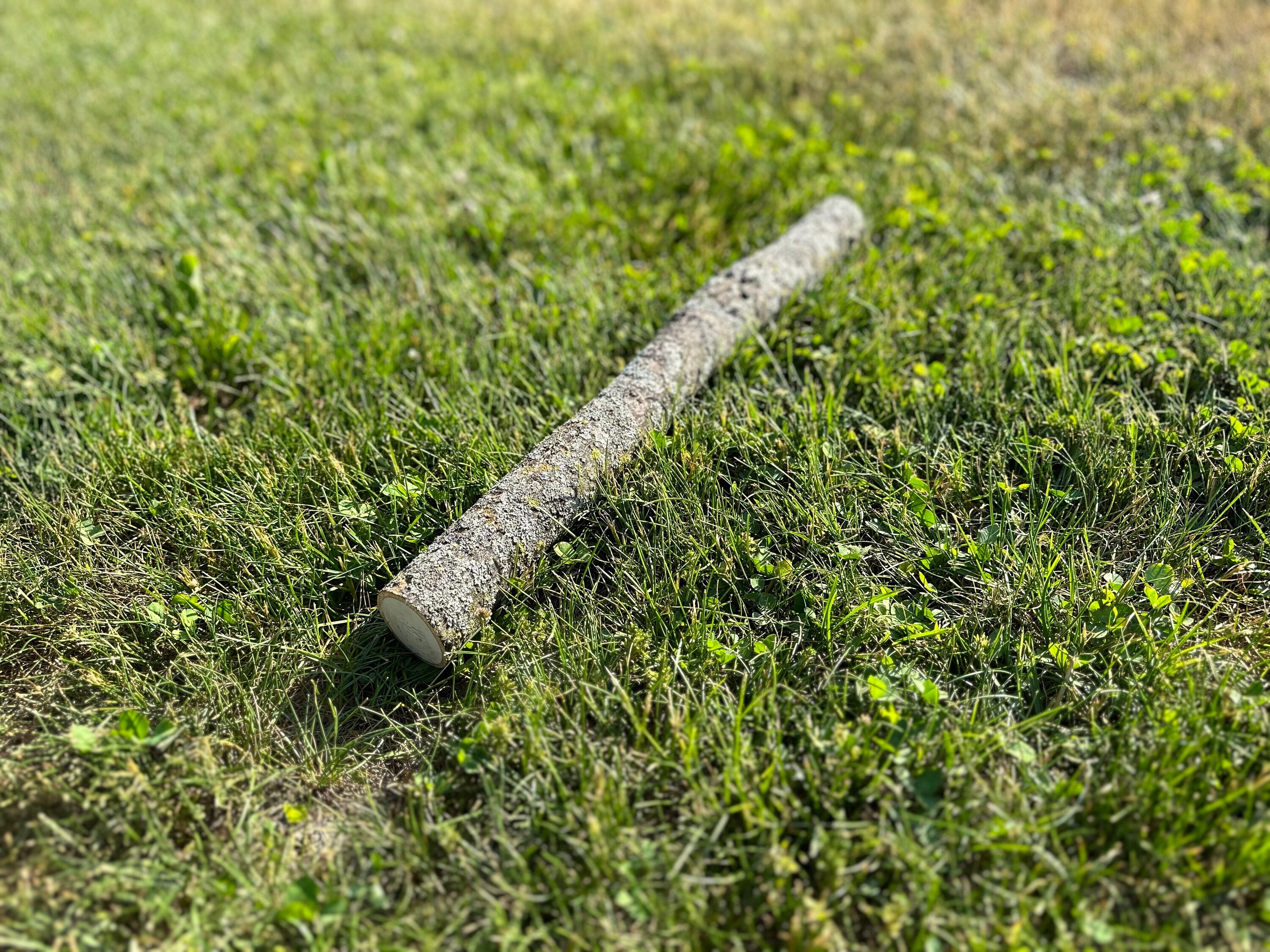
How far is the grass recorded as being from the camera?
2.12 meters

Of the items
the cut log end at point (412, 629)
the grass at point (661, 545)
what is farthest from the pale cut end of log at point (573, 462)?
the grass at point (661, 545)

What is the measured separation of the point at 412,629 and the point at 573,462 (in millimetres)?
744

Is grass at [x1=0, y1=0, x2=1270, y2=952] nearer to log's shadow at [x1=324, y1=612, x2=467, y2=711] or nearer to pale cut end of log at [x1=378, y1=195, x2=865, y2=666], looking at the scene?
log's shadow at [x1=324, y1=612, x2=467, y2=711]

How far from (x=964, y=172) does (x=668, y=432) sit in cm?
281

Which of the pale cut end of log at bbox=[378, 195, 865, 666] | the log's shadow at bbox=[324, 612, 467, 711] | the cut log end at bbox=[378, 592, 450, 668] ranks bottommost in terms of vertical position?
the log's shadow at bbox=[324, 612, 467, 711]

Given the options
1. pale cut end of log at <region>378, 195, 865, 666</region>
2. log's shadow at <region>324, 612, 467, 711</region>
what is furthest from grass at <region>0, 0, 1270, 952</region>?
pale cut end of log at <region>378, 195, 865, 666</region>

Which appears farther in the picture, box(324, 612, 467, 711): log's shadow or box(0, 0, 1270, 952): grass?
box(324, 612, 467, 711): log's shadow

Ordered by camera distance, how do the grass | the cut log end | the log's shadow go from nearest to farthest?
1. the grass
2. the cut log end
3. the log's shadow

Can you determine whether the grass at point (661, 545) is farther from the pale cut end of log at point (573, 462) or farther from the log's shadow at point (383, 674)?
the pale cut end of log at point (573, 462)

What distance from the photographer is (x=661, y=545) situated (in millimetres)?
2879

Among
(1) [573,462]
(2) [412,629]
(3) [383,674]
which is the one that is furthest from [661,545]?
(3) [383,674]

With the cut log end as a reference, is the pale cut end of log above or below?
above

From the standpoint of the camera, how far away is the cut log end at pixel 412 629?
258cm

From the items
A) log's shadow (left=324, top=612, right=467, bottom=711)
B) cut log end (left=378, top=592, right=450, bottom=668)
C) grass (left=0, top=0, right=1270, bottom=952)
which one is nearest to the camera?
grass (left=0, top=0, right=1270, bottom=952)
